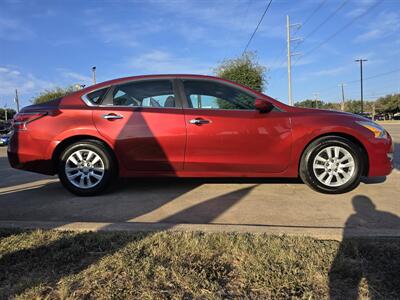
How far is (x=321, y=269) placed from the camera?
8.13ft

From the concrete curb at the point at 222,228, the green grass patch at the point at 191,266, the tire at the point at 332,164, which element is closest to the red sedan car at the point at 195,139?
the tire at the point at 332,164

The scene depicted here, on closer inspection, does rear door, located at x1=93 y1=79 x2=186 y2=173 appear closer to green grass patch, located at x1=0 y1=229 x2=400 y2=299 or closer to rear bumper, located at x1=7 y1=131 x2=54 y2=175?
rear bumper, located at x1=7 y1=131 x2=54 y2=175

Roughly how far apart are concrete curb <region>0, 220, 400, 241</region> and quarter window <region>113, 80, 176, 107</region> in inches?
77.7

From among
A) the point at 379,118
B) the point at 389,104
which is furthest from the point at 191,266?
the point at 379,118

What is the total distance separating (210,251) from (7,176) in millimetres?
5590

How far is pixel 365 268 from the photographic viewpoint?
248 centimetres

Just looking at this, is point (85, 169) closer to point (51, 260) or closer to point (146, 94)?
point (146, 94)

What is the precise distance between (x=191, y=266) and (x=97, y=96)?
316 centimetres

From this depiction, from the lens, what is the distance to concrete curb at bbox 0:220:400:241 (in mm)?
3041

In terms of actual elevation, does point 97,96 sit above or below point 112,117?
above

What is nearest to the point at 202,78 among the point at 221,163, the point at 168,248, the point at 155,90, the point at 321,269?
the point at 155,90

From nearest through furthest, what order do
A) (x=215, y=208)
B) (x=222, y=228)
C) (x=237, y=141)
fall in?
(x=222, y=228)
(x=215, y=208)
(x=237, y=141)

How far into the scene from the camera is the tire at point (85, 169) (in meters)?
4.78

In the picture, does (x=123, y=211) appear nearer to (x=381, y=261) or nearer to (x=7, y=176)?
(x=381, y=261)
